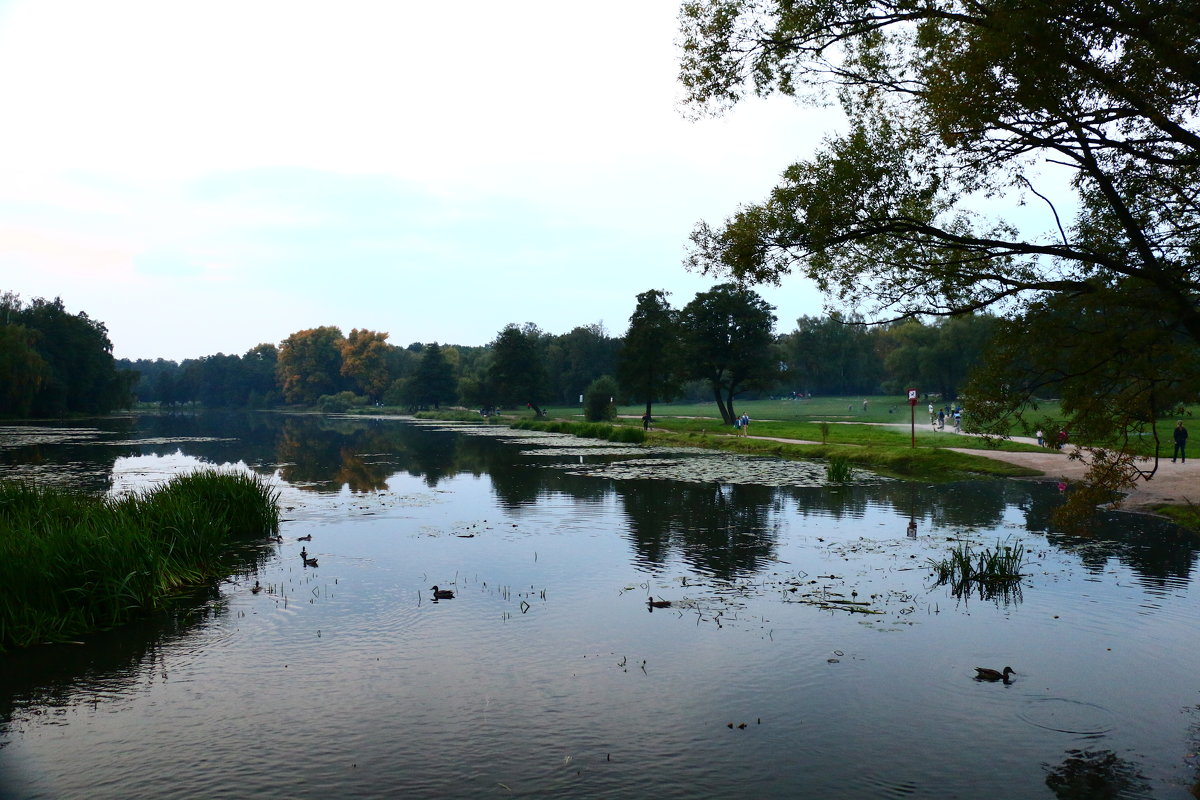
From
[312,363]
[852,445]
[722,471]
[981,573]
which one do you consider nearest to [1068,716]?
[981,573]

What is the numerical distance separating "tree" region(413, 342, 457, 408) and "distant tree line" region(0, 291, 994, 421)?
7.5 inches

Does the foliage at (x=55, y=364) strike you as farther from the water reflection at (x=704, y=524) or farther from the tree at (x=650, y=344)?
the water reflection at (x=704, y=524)

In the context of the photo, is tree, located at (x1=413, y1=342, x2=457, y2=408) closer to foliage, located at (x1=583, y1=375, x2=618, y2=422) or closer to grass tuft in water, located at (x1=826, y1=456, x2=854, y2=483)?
foliage, located at (x1=583, y1=375, x2=618, y2=422)

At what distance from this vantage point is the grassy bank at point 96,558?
1122cm

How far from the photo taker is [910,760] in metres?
7.80

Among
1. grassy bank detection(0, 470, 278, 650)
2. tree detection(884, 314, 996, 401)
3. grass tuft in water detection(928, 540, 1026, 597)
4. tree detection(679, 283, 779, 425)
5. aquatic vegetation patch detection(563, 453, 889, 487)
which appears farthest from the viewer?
tree detection(884, 314, 996, 401)

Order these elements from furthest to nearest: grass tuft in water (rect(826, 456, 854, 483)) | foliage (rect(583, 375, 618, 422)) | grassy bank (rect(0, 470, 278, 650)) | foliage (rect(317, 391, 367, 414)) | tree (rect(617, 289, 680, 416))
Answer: foliage (rect(317, 391, 367, 414)) < foliage (rect(583, 375, 618, 422)) < tree (rect(617, 289, 680, 416)) < grass tuft in water (rect(826, 456, 854, 483)) < grassy bank (rect(0, 470, 278, 650))

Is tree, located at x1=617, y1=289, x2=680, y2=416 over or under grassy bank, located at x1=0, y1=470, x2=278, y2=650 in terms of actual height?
over

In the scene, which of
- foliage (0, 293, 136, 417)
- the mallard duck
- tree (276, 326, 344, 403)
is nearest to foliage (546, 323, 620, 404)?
tree (276, 326, 344, 403)

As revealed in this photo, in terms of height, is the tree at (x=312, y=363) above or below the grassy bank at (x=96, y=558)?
above

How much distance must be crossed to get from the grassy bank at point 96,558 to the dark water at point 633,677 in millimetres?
575

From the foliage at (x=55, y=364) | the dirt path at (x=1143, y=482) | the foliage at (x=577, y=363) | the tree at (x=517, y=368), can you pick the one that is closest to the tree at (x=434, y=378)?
the foliage at (x=577, y=363)

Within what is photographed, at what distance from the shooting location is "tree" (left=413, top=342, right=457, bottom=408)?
11644 cm

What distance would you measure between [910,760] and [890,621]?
4.51 metres
